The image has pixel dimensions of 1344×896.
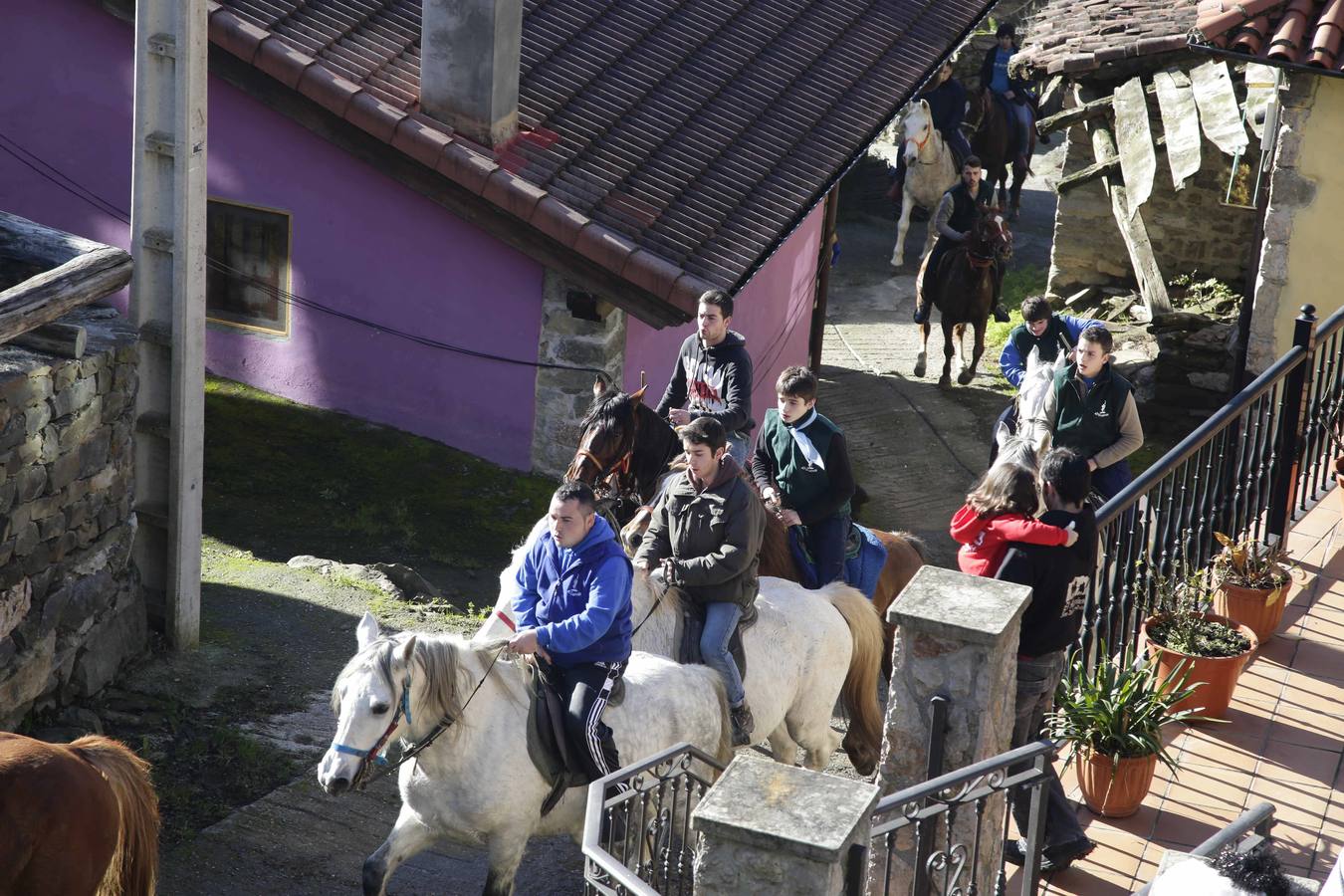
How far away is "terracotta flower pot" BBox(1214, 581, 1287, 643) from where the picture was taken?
7664 millimetres

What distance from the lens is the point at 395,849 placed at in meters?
6.94

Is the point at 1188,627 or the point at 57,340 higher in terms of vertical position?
the point at 57,340

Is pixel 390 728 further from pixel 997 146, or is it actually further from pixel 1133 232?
pixel 997 146

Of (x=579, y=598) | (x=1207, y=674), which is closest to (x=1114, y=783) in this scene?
(x=1207, y=674)

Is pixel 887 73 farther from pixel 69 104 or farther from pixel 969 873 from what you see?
pixel 969 873

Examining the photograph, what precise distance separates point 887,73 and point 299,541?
25.7 ft

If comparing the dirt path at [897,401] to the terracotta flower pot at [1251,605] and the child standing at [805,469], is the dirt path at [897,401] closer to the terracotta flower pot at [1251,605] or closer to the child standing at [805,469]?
the child standing at [805,469]

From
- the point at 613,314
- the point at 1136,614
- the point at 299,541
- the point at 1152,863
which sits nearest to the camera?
the point at 1152,863

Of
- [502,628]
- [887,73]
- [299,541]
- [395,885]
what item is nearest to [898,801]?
[502,628]

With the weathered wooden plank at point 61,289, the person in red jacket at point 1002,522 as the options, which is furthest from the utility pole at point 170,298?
the person in red jacket at point 1002,522

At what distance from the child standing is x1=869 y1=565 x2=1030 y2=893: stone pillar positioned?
2.79 metres

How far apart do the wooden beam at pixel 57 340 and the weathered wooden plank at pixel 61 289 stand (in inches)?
3.9

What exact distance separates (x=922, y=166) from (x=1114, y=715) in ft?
49.0

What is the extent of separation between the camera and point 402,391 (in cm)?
1388
